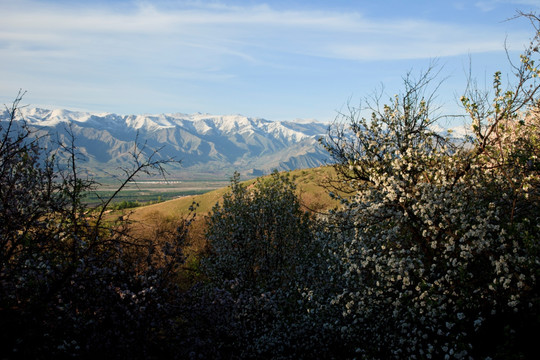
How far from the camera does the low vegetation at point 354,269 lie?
33.6ft

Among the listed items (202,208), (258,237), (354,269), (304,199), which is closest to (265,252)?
(258,237)

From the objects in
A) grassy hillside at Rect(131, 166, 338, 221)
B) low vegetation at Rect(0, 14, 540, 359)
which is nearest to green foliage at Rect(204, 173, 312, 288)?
low vegetation at Rect(0, 14, 540, 359)

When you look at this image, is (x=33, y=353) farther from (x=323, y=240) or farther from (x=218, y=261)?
(x=218, y=261)

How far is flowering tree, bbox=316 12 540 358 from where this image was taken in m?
12.0

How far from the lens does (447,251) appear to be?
1339 centimetres

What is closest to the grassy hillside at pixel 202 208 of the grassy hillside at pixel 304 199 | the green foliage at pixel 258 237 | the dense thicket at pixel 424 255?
the grassy hillside at pixel 304 199

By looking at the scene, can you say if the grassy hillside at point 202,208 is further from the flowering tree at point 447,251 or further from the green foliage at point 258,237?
the flowering tree at point 447,251

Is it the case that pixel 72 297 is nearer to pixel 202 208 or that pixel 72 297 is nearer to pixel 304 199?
pixel 304 199

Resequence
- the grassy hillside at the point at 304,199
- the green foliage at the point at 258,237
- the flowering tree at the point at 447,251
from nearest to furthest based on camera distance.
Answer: the flowering tree at the point at 447,251 → the green foliage at the point at 258,237 → the grassy hillside at the point at 304,199

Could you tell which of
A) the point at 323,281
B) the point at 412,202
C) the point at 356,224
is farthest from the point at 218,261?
the point at 412,202

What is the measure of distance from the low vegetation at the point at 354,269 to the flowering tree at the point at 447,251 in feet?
0.24

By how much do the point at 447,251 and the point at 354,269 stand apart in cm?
332

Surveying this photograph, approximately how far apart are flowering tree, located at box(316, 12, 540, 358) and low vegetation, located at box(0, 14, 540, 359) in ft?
0.24

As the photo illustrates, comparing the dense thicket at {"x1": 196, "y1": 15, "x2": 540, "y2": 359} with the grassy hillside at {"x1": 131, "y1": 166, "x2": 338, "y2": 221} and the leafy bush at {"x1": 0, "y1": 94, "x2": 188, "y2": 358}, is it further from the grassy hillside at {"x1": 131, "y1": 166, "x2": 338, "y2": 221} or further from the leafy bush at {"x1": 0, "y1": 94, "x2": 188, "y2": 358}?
the grassy hillside at {"x1": 131, "y1": 166, "x2": 338, "y2": 221}
